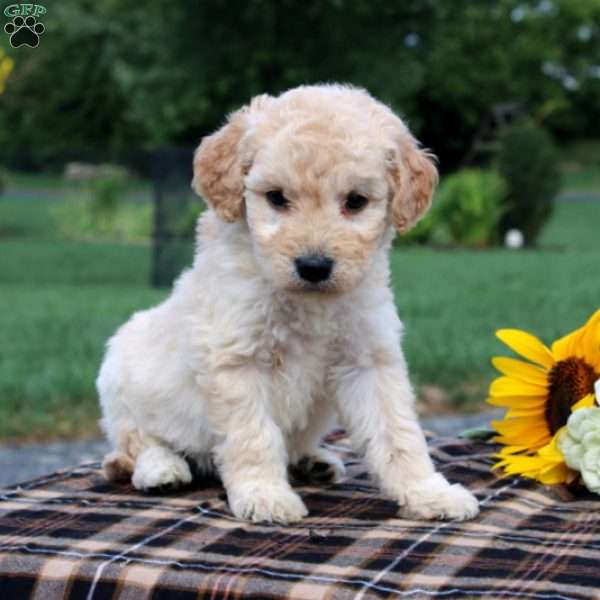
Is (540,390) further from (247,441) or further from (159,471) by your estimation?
(159,471)

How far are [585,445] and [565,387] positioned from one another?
35 centimetres

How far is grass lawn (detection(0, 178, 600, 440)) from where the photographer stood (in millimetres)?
7918

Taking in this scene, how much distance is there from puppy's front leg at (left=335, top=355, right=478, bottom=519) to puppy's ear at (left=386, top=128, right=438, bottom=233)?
0.49m

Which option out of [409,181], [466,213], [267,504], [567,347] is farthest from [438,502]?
[466,213]

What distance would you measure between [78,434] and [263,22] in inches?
875

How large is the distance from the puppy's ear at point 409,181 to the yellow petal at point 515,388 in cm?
82

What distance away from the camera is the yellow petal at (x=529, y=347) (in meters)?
4.00

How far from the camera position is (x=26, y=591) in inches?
115

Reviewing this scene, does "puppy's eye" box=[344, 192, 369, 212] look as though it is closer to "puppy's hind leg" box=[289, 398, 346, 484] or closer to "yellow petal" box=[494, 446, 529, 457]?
"puppy's hind leg" box=[289, 398, 346, 484]

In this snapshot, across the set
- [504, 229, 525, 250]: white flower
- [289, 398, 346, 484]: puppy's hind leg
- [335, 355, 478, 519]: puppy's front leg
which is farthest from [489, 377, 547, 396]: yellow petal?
[504, 229, 525, 250]: white flower

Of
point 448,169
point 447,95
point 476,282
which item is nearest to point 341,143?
point 476,282

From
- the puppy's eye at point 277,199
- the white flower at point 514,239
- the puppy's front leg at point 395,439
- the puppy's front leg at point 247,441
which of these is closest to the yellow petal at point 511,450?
the puppy's front leg at point 395,439

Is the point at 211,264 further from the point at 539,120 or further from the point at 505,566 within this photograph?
the point at 539,120

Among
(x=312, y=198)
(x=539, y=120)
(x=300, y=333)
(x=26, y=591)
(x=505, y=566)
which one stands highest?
(x=539, y=120)
